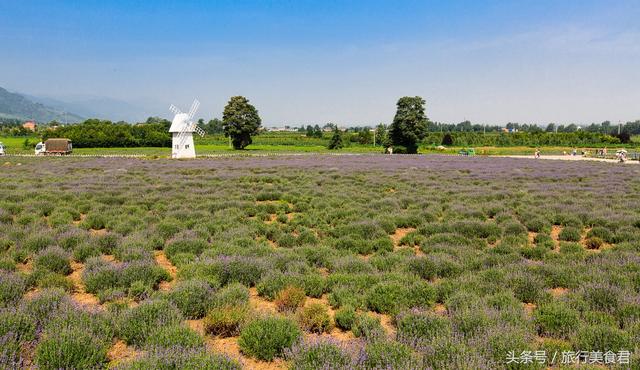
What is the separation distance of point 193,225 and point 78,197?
27.0 ft

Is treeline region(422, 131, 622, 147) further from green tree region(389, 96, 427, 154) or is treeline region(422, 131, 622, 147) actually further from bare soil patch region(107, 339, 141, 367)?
bare soil patch region(107, 339, 141, 367)

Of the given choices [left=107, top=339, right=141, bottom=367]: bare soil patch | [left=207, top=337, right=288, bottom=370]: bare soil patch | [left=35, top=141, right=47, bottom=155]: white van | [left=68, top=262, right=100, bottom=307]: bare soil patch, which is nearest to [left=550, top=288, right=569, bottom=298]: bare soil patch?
[left=207, top=337, right=288, bottom=370]: bare soil patch

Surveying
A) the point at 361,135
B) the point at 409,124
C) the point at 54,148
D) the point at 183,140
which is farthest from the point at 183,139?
the point at 361,135

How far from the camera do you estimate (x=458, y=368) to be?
14.8ft

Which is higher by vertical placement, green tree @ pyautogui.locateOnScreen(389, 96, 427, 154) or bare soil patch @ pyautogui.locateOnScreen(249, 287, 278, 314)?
green tree @ pyautogui.locateOnScreen(389, 96, 427, 154)

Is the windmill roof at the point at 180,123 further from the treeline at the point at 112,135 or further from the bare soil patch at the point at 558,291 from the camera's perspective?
the bare soil patch at the point at 558,291

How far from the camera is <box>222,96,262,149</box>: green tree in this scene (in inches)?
3546

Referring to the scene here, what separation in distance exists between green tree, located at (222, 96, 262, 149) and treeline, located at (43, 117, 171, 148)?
78.0ft

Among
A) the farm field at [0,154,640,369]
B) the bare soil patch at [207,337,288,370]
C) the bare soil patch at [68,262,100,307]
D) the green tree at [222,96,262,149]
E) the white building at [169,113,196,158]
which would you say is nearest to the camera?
the farm field at [0,154,640,369]

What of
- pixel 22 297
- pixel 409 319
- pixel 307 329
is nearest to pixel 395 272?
pixel 409 319

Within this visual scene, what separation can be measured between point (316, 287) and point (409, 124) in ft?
255

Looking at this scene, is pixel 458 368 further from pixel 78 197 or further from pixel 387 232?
pixel 78 197

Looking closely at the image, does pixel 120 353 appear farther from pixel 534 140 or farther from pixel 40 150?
pixel 534 140

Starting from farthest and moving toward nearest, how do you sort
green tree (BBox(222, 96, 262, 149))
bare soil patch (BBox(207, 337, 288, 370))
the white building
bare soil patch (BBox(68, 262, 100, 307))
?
green tree (BBox(222, 96, 262, 149)) < the white building < bare soil patch (BBox(68, 262, 100, 307)) < bare soil patch (BBox(207, 337, 288, 370))
